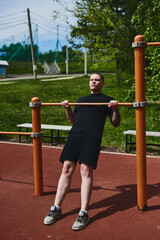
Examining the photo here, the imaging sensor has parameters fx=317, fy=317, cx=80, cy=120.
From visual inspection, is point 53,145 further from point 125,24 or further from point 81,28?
point 81,28

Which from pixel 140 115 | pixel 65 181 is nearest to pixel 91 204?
pixel 65 181

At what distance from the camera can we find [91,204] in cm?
357

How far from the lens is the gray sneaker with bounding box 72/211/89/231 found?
2955 millimetres

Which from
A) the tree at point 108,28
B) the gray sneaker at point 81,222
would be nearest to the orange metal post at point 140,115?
the gray sneaker at point 81,222

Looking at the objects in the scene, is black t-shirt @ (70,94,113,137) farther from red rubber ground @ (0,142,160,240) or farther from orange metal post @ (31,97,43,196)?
red rubber ground @ (0,142,160,240)

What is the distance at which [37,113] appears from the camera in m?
3.68

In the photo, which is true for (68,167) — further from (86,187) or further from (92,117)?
(92,117)

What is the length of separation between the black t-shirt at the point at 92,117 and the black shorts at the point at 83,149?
62mm

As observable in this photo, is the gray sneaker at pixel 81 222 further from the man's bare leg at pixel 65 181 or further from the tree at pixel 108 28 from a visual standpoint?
the tree at pixel 108 28

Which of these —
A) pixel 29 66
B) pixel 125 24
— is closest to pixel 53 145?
pixel 125 24

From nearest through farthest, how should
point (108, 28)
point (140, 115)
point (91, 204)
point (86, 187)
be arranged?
point (86, 187) → point (140, 115) → point (91, 204) → point (108, 28)

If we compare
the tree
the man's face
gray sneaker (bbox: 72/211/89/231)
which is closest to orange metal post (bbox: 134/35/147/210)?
the man's face

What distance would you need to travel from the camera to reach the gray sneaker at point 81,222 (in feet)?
9.70

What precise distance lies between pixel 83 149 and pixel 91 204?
78 cm
